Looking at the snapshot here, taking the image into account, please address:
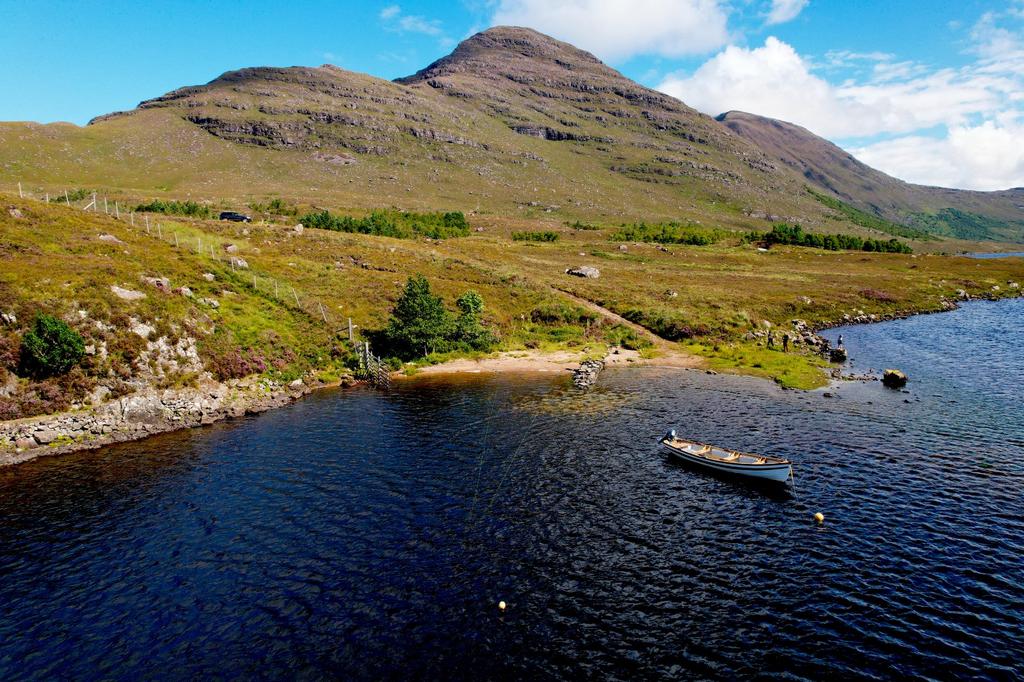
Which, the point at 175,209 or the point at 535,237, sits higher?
the point at 535,237

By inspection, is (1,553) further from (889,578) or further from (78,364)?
(889,578)

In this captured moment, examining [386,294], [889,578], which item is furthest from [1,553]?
[386,294]

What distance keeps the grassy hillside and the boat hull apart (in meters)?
26.7

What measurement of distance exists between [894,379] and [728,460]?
3284cm

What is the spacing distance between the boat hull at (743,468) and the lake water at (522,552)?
1.07 metres

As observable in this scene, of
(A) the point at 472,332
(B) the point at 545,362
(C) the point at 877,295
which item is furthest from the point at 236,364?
(C) the point at 877,295

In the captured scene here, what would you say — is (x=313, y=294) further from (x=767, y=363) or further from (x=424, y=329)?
(x=767, y=363)

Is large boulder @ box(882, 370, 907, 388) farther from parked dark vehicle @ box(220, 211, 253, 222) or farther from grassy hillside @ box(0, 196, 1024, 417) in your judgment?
parked dark vehicle @ box(220, 211, 253, 222)

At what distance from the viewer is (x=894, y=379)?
2293 inches

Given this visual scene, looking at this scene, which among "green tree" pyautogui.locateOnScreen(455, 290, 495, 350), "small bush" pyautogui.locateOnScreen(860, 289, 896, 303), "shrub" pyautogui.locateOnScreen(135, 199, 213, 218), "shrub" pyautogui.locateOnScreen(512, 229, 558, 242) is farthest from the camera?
"shrub" pyautogui.locateOnScreen(512, 229, 558, 242)

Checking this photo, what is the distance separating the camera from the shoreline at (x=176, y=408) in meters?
42.6

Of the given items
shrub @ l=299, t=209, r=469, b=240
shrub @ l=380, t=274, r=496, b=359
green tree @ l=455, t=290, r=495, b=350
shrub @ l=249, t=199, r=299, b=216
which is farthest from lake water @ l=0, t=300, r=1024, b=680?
shrub @ l=249, t=199, r=299, b=216

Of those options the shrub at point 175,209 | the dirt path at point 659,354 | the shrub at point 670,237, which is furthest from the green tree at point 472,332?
the shrub at point 670,237

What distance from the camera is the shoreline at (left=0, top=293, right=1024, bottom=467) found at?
42594 mm
